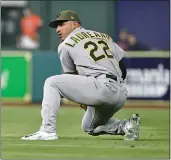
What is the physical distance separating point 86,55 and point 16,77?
32.2ft

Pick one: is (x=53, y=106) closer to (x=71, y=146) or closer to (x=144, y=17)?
(x=71, y=146)

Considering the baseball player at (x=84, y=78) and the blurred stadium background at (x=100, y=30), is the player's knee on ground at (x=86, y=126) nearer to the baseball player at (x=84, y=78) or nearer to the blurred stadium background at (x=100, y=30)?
the baseball player at (x=84, y=78)

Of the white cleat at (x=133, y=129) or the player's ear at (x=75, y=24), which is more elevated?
the player's ear at (x=75, y=24)

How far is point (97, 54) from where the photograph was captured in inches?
353

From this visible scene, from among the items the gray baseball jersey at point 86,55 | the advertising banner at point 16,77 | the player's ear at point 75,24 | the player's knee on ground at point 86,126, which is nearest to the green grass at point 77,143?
the player's knee on ground at point 86,126

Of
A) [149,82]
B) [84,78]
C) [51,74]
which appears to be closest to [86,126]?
[84,78]

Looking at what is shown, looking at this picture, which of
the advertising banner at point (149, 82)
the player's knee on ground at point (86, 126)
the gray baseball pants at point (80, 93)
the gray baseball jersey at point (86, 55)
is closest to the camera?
the gray baseball pants at point (80, 93)

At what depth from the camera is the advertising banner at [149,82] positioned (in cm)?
→ 1831

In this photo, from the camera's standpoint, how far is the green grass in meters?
7.56

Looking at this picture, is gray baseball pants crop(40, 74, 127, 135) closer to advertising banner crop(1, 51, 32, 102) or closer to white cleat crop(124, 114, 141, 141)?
white cleat crop(124, 114, 141, 141)

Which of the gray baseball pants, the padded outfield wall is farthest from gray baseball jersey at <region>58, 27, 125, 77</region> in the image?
the padded outfield wall

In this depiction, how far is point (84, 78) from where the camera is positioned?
29.2 feet

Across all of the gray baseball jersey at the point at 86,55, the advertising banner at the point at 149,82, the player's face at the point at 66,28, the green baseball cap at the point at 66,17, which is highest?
the green baseball cap at the point at 66,17

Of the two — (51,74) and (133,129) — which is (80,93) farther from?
(51,74)
